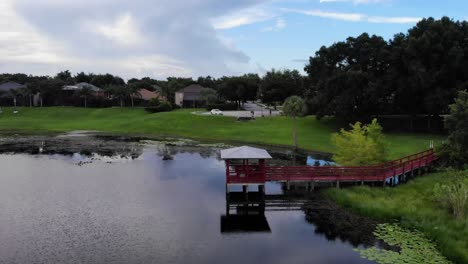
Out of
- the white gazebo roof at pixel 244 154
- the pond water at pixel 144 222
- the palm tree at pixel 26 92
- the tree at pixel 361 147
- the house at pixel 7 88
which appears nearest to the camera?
the pond water at pixel 144 222

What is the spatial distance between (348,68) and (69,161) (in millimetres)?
49600

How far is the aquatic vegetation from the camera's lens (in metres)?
23.8

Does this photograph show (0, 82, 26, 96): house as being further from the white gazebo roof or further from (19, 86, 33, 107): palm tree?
the white gazebo roof

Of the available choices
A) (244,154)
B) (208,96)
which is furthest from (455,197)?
(208,96)

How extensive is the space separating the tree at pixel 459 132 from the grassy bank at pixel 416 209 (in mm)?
2108

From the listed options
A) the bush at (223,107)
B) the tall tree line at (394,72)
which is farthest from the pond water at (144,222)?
the bush at (223,107)

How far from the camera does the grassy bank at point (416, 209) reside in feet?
81.8

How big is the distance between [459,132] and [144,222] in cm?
2737

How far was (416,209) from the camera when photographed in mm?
30734

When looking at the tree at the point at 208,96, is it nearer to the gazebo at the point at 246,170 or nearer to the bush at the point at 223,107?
the bush at the point at 223,107

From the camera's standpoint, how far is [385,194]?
120 ft

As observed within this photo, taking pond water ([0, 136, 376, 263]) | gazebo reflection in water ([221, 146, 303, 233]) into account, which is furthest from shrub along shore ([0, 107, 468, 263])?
gazebo reflection in water ([221, 146, 303, 233])

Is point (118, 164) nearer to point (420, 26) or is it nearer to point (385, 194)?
point (385, 194)

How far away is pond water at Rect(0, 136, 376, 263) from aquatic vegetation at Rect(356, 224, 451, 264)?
1.02 m
